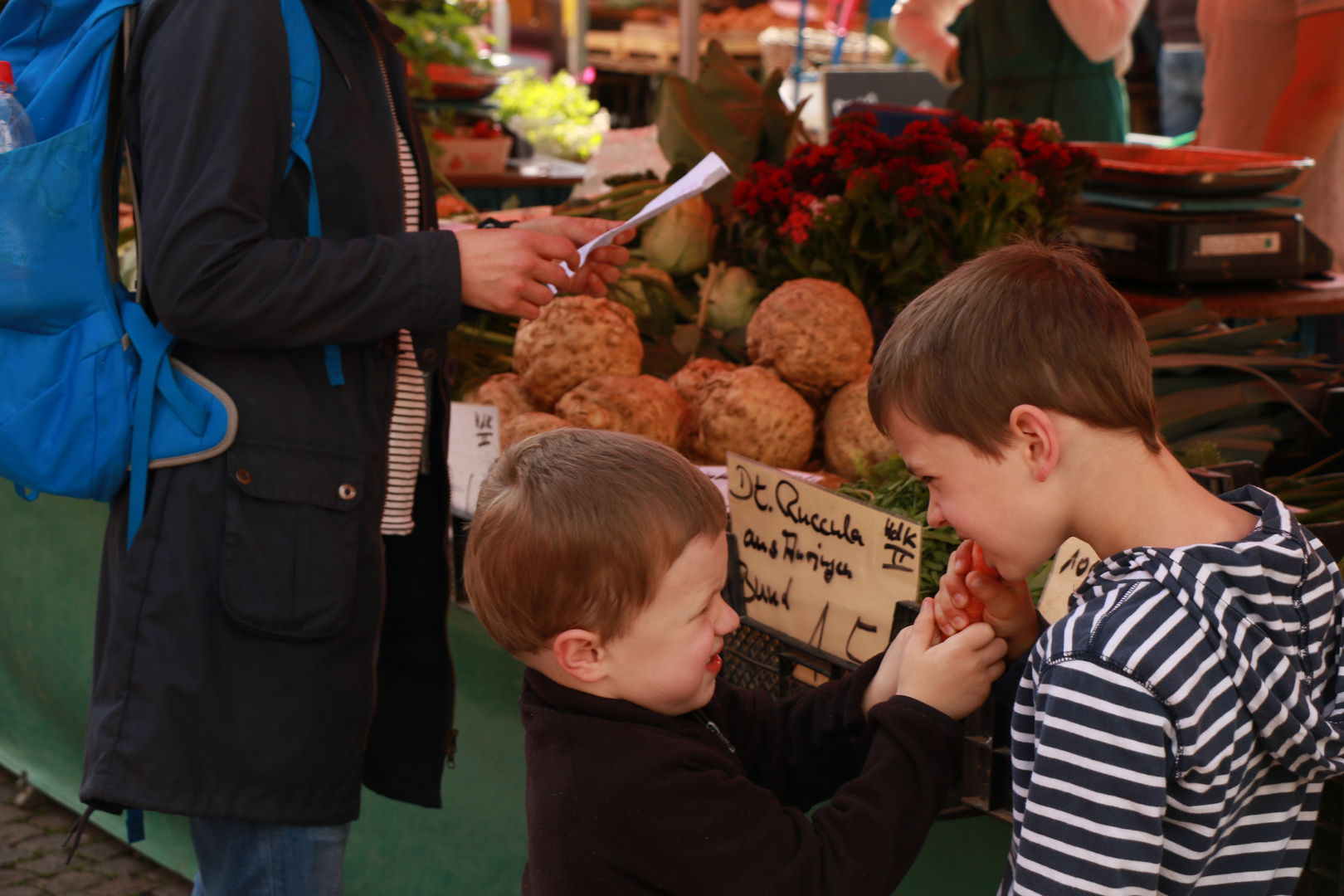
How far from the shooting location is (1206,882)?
1.00 meters

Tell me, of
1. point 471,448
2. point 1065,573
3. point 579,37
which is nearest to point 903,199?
point 471,448

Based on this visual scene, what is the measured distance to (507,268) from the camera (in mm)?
1559

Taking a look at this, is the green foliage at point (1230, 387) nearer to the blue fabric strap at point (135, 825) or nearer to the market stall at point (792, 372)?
the market stall at point (792, 372)

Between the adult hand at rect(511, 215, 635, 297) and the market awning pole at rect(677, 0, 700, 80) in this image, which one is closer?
the adult hand at rect(511, 215, 635, 297)

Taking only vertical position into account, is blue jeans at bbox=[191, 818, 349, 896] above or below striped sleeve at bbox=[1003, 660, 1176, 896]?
below

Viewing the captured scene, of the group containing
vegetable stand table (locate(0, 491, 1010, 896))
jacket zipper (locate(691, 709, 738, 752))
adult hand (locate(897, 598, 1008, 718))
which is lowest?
vegetable stand table (locate(0, 491, 1010, 896))

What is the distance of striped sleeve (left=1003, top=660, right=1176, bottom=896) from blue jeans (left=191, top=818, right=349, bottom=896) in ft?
3.54

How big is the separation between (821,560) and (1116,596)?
1.87ft

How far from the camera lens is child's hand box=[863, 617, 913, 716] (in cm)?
117

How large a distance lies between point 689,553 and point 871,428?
105 cm

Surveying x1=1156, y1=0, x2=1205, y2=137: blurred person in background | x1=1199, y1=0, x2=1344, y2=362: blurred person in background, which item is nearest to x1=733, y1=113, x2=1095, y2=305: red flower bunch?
x1=1199, y1=0, x2=1344, y2=362: blurred person in background

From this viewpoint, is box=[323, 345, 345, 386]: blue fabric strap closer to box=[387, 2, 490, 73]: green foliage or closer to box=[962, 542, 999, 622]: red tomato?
box=[962, 542, 999, 622]: red tomato

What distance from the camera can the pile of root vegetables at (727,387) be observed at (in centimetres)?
208

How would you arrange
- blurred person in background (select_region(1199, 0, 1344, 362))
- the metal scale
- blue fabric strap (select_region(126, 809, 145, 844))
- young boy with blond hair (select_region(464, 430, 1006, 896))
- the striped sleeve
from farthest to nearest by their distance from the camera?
blurred person in background (select_region(1199, 0, 1344, 362)) < the metal scale < blue fabric strap (select_region(126, 809, 145, 844)) < young boy with blond hair (select_region(464, 430, 1006, 896)) < the striped sleeve
